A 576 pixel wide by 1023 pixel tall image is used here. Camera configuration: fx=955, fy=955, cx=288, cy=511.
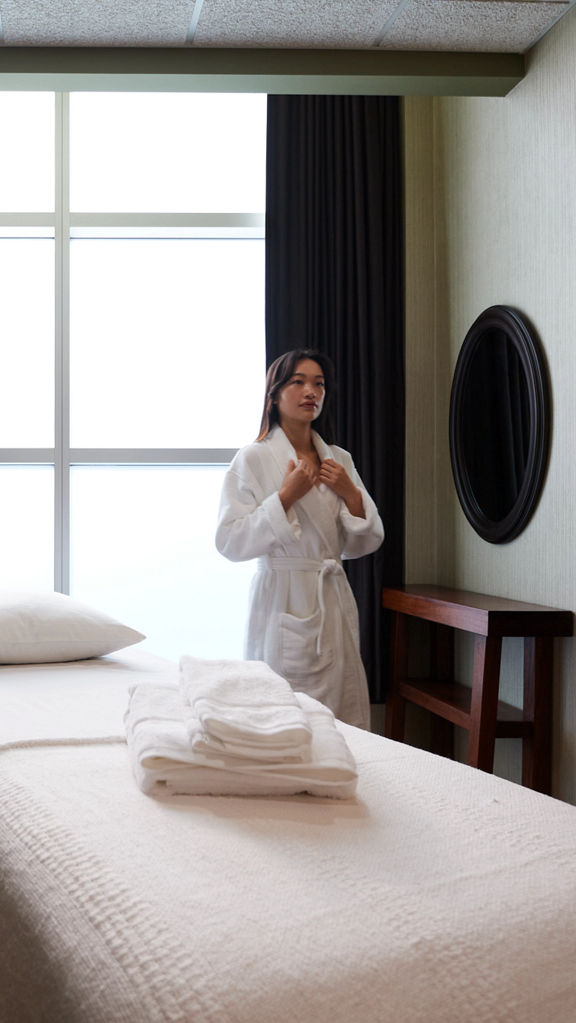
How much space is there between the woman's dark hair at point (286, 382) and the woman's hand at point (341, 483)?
0.64 feet

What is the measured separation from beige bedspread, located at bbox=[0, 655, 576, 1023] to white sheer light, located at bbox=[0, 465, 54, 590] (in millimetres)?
2498

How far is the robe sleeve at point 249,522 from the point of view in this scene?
279 centimetres

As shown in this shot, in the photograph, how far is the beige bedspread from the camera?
2.69 ft

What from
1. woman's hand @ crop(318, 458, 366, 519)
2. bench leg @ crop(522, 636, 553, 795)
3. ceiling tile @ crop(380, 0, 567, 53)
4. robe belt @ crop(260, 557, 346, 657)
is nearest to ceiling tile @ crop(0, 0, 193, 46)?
ceiling tile @ crop(380, 0, 567, 53)

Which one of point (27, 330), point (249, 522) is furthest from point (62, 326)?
point (249, 522)

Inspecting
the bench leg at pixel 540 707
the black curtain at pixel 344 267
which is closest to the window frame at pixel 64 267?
the black curtain at pixel 344 267

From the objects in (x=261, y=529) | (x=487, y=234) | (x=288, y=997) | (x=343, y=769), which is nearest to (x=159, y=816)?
(x=343, y=769)

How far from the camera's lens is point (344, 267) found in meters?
3.69

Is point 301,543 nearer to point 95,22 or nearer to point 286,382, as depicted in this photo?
point 286,382

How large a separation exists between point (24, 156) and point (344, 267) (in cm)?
136

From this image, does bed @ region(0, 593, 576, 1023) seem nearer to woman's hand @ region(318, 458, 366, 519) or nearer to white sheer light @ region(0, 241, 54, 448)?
woman's hand @ region(318, 458, 366, 519)

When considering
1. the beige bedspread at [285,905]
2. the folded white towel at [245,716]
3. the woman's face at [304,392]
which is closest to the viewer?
the beige bedspread at [285,905]

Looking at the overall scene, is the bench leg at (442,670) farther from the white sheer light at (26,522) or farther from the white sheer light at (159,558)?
the white sheer light at (26,522)

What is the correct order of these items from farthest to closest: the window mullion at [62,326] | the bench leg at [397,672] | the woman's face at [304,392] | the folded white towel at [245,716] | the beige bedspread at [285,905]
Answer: the window mullion at [62,326], the bench leg at [397,672], the woman's face at [304,392], the folded white towel at [245,716], the beige bedspread at [285,905]
